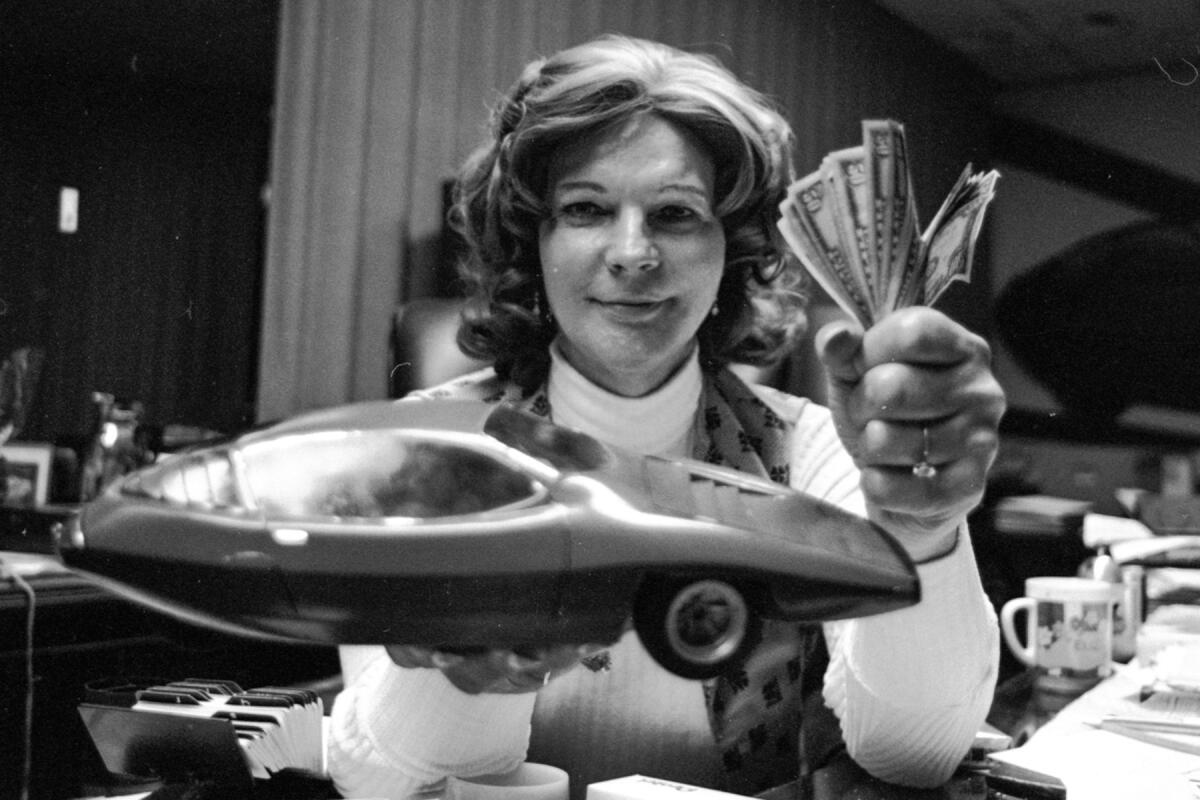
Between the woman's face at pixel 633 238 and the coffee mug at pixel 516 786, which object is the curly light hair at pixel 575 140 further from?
the coffee mug at pixel 516 786

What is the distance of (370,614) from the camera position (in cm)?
21

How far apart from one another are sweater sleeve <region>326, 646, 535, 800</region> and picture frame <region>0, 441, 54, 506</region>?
0.67 metres

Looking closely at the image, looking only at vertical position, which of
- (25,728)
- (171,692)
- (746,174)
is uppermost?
(746,174)

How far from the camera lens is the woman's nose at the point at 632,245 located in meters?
0.48

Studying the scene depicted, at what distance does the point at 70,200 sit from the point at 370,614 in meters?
0.37

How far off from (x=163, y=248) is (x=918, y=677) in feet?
1.25

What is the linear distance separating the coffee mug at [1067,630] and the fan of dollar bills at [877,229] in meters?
0.77

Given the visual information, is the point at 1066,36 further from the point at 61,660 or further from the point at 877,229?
the point at 61,660

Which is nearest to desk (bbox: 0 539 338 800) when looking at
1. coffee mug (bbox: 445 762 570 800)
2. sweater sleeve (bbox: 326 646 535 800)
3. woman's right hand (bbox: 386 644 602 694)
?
sweater sleeve (bbox: 326 646 535 800)

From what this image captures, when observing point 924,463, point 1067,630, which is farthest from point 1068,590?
point 924,463

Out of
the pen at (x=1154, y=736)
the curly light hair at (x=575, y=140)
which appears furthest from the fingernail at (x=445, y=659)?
the pen at (x=1154, y=736)

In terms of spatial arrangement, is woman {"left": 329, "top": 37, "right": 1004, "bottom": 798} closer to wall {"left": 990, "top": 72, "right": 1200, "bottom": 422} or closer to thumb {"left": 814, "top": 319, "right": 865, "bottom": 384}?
thumb {"left": 814, "top": 319, "right": 865, "bottom": 384}

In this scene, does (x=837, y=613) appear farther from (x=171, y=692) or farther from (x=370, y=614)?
(x=171, y=692)

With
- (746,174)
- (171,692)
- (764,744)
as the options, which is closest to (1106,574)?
(764,744)
